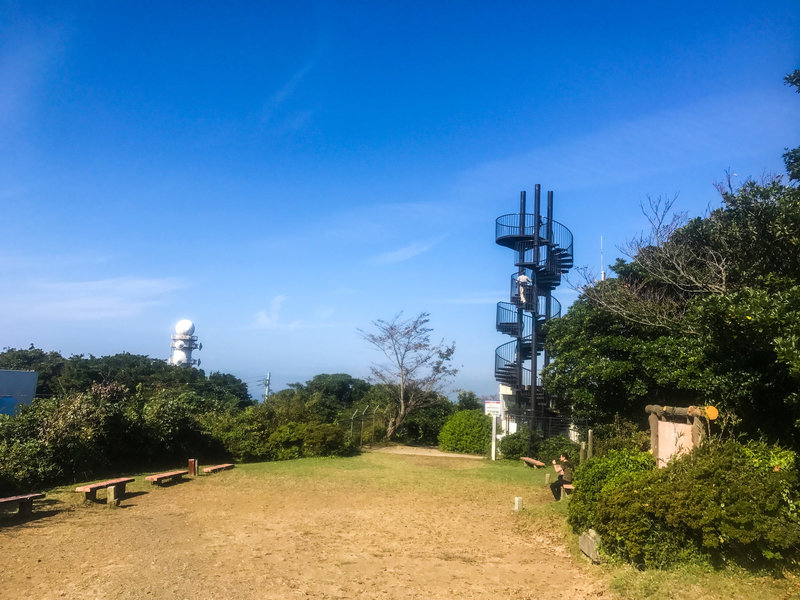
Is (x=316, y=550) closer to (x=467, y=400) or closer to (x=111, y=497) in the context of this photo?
(x=111, y=497)

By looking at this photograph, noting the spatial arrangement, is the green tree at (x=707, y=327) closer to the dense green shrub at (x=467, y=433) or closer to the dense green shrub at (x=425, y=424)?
the dense green shrub at (x=467, y=433)

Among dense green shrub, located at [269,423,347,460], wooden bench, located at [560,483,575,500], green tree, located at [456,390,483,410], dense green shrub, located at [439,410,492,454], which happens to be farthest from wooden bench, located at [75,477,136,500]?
green tree, located at [456,390,483,410]

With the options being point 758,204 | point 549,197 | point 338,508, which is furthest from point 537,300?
point 338,508

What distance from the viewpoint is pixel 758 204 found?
935 centimetres

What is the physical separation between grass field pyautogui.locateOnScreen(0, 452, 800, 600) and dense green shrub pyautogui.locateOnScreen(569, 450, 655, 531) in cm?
48

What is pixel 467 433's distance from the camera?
2092cm

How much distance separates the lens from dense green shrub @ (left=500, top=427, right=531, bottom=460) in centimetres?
1845

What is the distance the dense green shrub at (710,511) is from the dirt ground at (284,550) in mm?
689

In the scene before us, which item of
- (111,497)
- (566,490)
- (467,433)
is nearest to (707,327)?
(566,490)

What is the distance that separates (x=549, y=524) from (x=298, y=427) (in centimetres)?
1052

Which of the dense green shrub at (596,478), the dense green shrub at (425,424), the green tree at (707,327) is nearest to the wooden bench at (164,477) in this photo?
the dense green shrub at (596,478)

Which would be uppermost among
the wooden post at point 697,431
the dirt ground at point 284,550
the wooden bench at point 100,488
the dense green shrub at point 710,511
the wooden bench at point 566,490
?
the wooden post at point 697,431

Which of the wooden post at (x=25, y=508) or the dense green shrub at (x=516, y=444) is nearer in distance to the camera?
the wooden post at (x=25, y=508)

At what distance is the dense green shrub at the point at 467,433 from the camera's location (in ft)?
67.4
